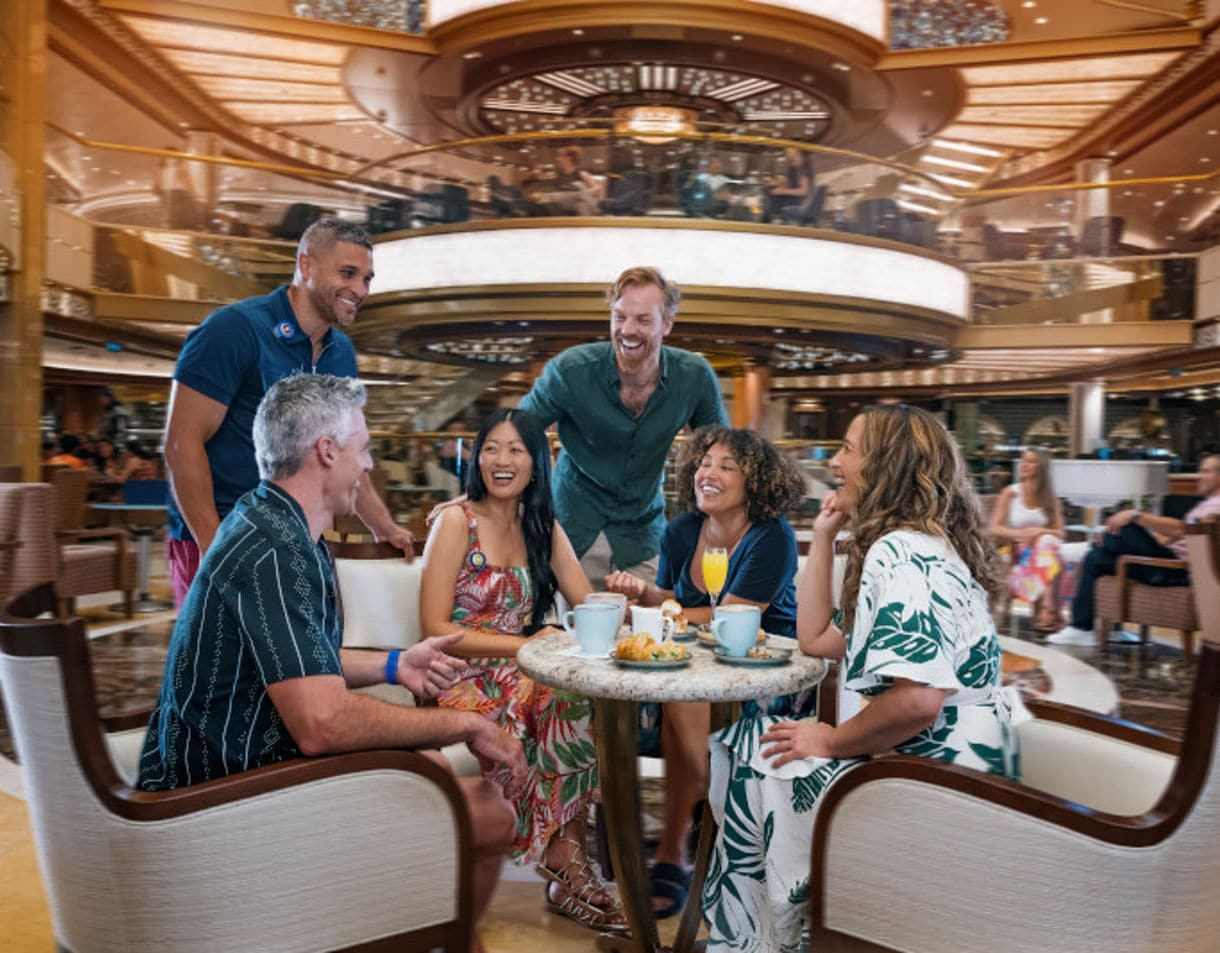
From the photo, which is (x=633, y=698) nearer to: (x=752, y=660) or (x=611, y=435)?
(x=752, y=660)

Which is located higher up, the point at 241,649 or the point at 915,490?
the point at 915,490

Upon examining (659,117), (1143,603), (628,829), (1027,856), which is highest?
(659,117)

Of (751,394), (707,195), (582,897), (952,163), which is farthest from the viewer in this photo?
(952,163)

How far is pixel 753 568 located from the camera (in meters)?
2.83

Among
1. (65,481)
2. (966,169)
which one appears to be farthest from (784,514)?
(966,169)

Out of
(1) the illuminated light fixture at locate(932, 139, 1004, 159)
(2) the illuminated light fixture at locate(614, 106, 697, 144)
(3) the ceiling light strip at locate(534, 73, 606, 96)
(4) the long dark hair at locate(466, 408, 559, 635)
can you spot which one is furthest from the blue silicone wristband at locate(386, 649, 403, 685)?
(1) the illuminated light fixture at locate(932, 139, 1004, 159)

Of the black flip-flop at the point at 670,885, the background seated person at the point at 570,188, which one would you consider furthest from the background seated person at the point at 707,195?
the black flip-flop at the point at 670,885

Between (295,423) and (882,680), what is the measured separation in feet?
3.44

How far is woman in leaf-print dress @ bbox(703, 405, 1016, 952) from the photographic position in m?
1.80

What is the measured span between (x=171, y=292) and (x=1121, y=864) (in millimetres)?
13867

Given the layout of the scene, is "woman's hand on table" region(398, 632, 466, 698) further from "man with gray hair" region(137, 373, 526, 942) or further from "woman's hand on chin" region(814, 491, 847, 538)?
"woman's hand on chin" region(814, 491, 847, 538)

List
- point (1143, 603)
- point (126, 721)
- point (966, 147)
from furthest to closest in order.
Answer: point (966, 147)
point (1143, 603)
point (126, 721)

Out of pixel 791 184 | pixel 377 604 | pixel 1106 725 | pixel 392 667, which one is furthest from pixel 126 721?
pixel 791 184

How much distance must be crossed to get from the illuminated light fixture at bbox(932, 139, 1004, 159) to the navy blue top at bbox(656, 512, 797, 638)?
59.5ft
